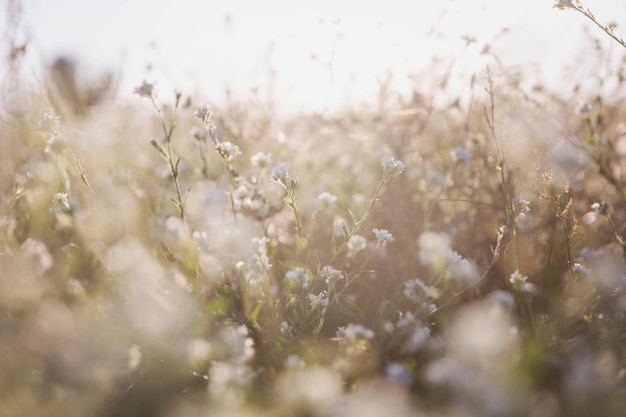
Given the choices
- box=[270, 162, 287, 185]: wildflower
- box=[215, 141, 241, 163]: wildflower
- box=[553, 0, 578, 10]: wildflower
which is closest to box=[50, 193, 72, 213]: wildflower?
box=[215, 141, 241, 163]: wildflower

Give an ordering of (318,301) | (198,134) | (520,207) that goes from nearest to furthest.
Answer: (318,301)
(520,207)
(198,134)

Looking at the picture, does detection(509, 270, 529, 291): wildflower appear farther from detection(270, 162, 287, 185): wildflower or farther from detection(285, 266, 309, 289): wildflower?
detection(270, 162, 287, 185): wildflower

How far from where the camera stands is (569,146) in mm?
2582

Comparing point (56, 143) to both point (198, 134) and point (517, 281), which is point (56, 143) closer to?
point (198, 134)

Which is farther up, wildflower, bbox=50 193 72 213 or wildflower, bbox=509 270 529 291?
wildflower, bbox=50 193 72 213

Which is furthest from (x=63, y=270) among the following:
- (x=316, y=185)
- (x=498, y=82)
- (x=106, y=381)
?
(x=498, y=82)

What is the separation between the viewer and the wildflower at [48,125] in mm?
1729

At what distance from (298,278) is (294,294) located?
4.6 inches

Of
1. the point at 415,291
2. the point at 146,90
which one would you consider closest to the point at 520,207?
the point at 415,291

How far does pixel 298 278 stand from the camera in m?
1.67

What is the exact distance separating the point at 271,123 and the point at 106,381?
2.20 meters

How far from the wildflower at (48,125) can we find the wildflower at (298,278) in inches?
36.6

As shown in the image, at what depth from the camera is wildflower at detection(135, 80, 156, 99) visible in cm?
169

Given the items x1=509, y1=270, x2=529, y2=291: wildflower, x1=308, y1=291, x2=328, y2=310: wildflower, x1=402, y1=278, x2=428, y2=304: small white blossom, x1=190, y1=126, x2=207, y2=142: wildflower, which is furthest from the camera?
x1=190, y1=126, x2=207, y2=142: wildflower
